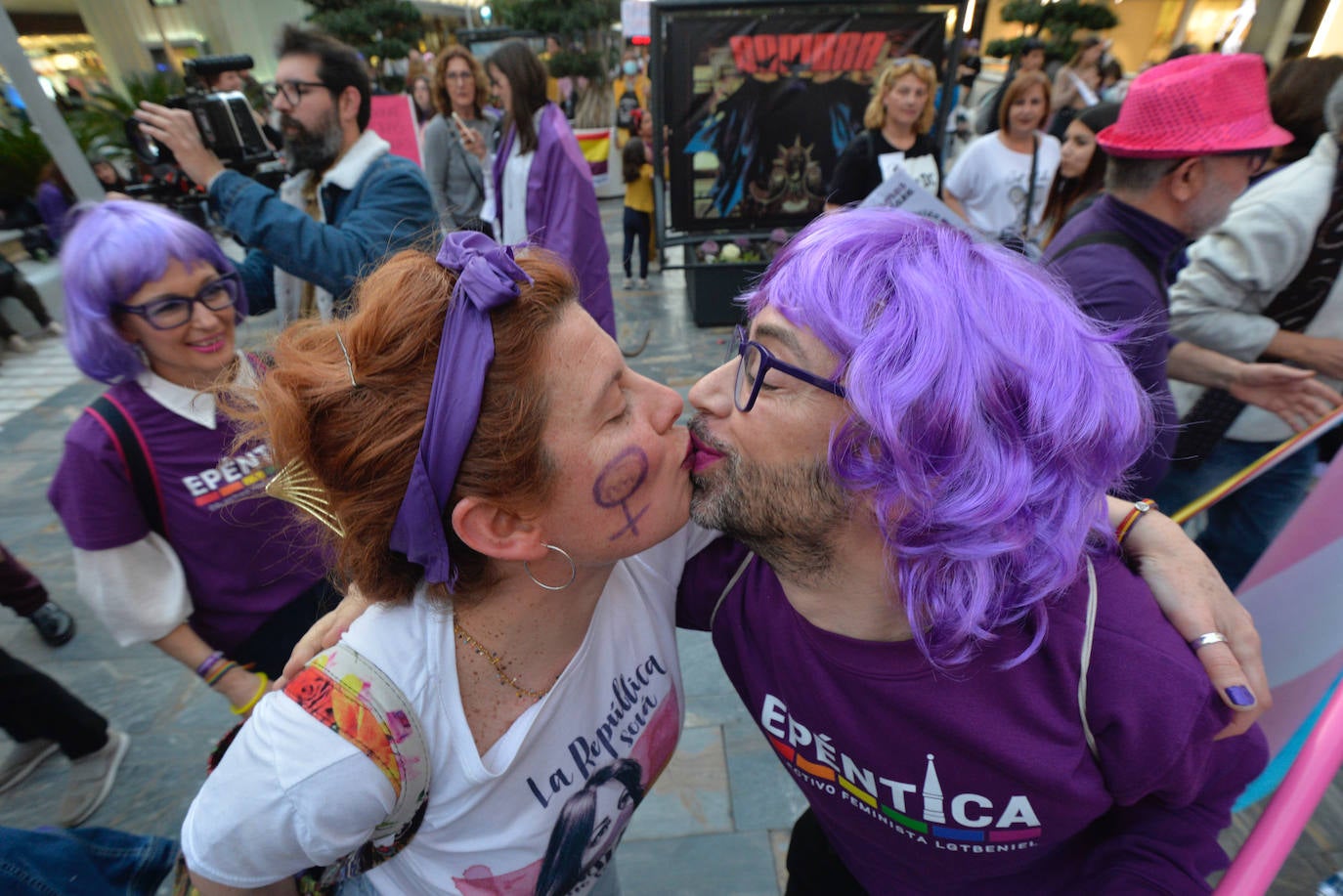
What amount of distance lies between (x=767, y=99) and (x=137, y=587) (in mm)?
5744

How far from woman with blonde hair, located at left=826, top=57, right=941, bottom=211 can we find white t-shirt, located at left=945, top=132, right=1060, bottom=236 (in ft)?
0.81

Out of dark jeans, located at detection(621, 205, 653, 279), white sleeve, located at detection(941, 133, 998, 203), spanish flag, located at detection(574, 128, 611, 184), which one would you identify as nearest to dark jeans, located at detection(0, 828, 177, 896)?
white sleeve, located at detection(941, 133, 998, 203)

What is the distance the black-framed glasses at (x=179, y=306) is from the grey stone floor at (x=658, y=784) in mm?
160

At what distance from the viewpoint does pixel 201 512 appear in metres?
1.89

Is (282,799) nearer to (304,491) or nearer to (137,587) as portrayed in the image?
(304,491)

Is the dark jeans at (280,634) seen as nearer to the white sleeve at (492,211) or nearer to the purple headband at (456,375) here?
the purple headband at (456,375)

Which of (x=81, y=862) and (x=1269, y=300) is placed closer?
(x=81, y=862)

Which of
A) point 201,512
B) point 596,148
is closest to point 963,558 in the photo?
point 201,512

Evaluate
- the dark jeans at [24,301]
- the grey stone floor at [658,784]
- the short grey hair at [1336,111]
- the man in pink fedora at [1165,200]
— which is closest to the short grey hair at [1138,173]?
the man in pink fedora at [1165,200]

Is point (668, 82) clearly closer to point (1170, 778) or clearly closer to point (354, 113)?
point (354, 113)

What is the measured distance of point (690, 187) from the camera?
20.9 feet

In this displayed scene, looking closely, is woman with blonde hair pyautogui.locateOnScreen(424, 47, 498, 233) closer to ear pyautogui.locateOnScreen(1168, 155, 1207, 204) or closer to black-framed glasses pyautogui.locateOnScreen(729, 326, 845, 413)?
ear pyautogui.locateOnScreen(1168, 155, 1207, 204)

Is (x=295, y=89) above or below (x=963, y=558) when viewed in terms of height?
above

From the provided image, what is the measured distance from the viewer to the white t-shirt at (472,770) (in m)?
1.05
